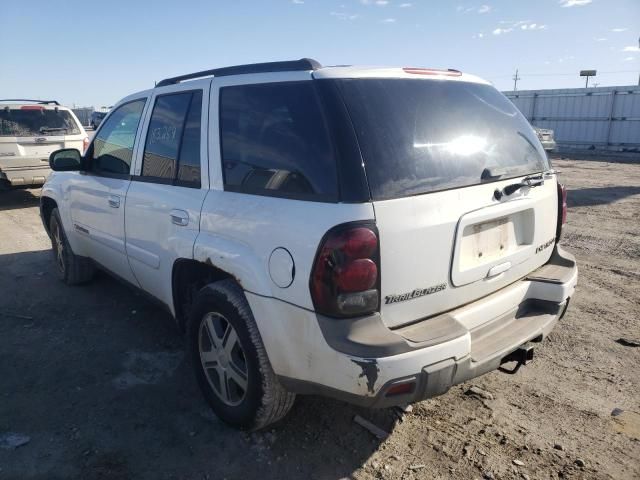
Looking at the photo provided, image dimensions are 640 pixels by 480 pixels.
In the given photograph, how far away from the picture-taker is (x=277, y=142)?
2514 mm

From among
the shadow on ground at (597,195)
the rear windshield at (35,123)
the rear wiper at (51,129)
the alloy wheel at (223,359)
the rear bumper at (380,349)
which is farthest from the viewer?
the shadow on ground at (597,195)

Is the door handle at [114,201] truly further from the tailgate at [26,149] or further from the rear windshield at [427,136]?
the tailgate at [26,149]

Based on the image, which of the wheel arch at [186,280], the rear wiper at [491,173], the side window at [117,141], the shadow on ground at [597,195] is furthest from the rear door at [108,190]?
the shadow on ground at [597,195]

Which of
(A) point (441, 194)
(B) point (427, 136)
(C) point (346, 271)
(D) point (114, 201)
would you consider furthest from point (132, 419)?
(B) point (427, 136)

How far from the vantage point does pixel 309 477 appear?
2523 millimetres

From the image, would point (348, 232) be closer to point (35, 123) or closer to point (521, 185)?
point (521, 185)

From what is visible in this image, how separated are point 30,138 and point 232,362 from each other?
8.51m

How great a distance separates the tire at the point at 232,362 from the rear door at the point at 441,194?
75 cm

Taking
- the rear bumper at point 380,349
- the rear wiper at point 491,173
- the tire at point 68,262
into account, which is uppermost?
the rear wiper at point 491,173

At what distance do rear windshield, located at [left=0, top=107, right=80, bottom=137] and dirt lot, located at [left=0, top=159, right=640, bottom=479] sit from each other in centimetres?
616

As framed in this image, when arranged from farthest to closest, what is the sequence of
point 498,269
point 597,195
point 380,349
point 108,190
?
point 597,195 < point 108,190 < point 498,269 < point 380,349

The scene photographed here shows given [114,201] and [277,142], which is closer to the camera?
[277,142]

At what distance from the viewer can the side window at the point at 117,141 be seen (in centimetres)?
380

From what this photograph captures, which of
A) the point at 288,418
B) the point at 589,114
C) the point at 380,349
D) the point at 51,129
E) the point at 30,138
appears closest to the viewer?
the point at 380,349
